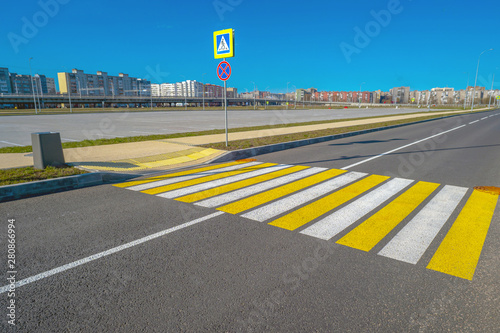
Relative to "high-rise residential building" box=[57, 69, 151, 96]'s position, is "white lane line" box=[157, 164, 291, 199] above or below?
below

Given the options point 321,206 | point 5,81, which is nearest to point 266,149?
point 321,206

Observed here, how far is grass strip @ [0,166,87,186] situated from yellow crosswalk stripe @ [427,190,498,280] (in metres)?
7.18

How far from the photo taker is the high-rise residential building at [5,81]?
429 feet

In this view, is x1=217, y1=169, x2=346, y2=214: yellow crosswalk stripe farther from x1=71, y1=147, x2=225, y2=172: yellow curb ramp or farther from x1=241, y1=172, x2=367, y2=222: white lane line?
x1=71, y1=147, x2=225, y2=172: yellow curb ramp

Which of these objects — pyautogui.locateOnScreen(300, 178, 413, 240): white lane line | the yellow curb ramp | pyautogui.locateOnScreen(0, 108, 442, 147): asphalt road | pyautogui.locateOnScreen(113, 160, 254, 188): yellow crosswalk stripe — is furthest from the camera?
pyautogui.locateOnScreen(0, 108, 442, 147): asphalt road

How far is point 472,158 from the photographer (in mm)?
10703

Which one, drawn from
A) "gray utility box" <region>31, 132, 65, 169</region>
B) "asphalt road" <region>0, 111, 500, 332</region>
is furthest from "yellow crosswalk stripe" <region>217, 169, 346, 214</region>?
"gray utility box" <region>31, 132, 65, 169</region>

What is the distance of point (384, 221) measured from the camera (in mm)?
4695

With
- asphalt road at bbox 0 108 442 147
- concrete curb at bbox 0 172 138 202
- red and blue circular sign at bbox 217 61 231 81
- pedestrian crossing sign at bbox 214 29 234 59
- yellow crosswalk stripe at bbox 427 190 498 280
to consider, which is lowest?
yellow crosswalk stripe at bbox 427 190 498 280

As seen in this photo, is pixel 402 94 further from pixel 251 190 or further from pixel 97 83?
pixel 251 190

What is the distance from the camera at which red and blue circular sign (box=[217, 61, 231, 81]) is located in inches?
423

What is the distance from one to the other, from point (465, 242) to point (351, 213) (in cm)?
158

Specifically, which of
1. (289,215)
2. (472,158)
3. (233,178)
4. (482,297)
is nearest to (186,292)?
(289,215)

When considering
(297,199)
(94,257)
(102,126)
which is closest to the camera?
(94,257)
